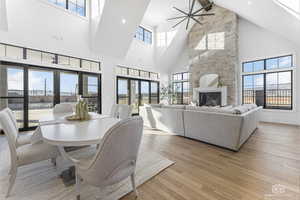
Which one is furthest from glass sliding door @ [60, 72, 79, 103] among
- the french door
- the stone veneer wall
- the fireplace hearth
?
the stone veneer wall

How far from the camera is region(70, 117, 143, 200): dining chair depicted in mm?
1028

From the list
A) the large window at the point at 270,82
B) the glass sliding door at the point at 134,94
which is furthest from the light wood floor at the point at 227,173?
the glass sliding door at the point at 134,94

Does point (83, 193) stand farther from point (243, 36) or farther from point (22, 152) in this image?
point (243, 36)

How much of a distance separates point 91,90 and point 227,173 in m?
5.26

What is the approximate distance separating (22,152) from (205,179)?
2293 mm

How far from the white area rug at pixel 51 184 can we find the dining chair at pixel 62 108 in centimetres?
107

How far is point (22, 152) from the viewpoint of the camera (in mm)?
1495

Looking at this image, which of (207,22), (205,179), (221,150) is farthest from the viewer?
(207,22)

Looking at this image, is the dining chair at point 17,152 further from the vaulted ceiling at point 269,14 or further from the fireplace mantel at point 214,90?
the fireplace mantel at point 214,90

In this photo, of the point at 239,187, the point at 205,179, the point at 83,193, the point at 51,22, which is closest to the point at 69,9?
the point at 51,22

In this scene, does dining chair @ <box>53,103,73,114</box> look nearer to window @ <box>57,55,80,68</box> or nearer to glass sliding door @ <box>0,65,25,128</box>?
glass sliding door @ <box>0,65,25,128</box>

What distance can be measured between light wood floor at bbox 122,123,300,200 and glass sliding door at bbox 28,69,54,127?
3.75 m

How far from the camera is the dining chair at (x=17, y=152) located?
1.39m

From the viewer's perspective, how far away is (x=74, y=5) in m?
4.86
